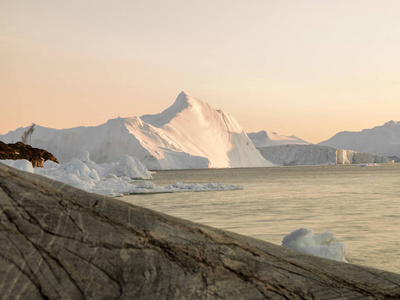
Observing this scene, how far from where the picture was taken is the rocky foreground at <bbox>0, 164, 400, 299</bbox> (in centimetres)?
173

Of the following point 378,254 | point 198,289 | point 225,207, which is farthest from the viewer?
point 225,207

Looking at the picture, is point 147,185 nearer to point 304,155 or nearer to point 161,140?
point 161,140

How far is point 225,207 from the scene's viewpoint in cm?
1633

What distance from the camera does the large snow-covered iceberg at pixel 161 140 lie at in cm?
7206

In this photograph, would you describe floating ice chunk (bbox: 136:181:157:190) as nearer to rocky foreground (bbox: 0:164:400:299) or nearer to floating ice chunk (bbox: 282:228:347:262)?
floating ice chunk (bbox: 282:228:347:262)

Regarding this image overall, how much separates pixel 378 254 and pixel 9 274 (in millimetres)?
7165

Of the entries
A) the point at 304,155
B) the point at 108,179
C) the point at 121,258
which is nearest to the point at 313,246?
the point at 121,258

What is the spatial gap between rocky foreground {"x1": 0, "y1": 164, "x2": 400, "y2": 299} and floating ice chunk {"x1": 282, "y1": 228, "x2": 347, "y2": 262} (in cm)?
313

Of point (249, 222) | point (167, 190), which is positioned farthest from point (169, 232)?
point (167, 190)

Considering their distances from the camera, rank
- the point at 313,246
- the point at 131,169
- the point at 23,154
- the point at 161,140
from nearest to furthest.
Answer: the point at 313,246 < the point at 131,169 < the point at 23,154 < the point at 161,140

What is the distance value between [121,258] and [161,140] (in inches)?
3033

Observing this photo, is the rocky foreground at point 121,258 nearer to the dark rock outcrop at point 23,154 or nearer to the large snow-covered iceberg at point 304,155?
the dark rock outcrop at point 23,154

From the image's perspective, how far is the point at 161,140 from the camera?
78562mm

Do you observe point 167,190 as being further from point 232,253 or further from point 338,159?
point 338,159
